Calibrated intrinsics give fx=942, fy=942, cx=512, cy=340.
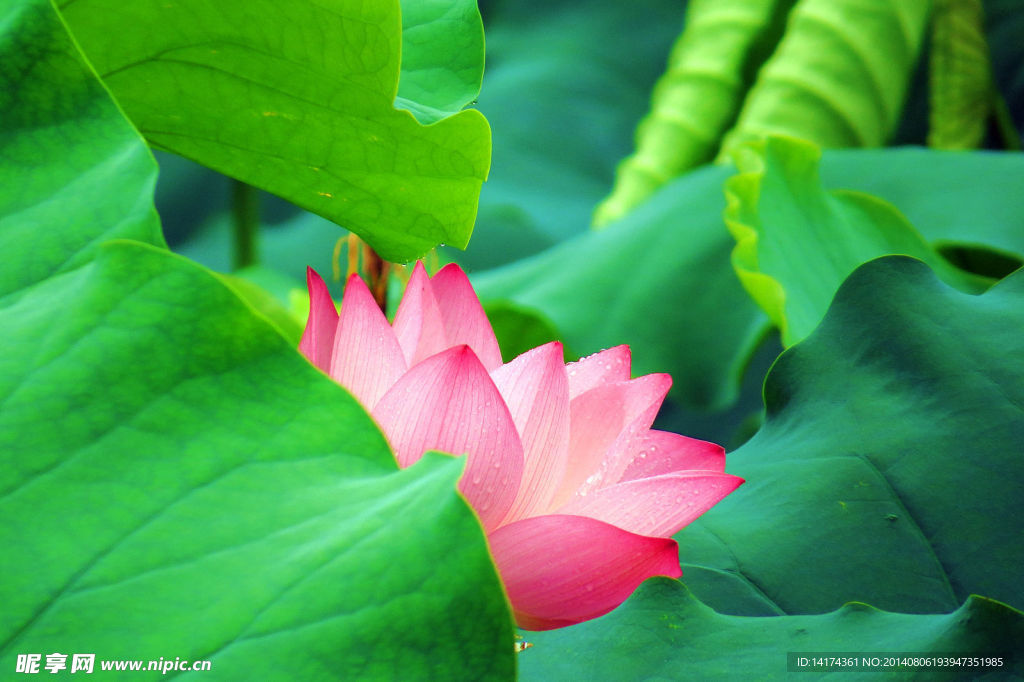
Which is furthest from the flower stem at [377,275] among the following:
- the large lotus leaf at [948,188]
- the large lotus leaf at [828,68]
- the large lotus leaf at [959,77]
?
the large lotus leaf at [959,77]

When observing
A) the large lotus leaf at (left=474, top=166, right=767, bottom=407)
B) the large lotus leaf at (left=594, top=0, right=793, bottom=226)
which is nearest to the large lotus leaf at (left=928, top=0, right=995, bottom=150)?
the large lotus leaf at (left=594, top=0, right=793, bottom=226)

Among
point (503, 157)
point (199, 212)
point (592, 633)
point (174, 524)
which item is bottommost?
point (199, 212)

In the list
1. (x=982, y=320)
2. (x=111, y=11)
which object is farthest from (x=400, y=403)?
(x=982, y=320)

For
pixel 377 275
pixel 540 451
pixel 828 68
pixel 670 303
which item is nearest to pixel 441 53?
pixel 540 451

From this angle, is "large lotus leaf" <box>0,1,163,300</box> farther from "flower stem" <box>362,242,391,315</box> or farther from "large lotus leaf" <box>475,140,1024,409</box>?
"large lotus leaf" <box>475,140,1024,409</box>

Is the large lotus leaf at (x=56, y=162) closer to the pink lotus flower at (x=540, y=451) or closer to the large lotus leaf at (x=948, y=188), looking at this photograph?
the pink lotus flower at (x=540, y=451)

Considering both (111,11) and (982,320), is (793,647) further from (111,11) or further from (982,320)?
(111,11)

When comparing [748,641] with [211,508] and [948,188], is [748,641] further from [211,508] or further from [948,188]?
[948,188]
